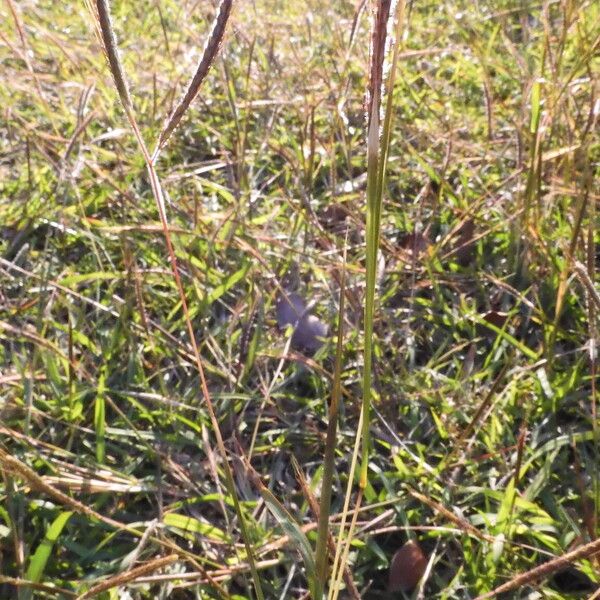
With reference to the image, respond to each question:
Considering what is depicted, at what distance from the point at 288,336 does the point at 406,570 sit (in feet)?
1.71

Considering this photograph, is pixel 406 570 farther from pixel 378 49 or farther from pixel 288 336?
pixel 378 49

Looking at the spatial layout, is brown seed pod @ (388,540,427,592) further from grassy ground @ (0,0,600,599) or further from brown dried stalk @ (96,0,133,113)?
brown dried stalk @ (96,0,133,113)

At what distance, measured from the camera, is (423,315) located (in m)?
1.56

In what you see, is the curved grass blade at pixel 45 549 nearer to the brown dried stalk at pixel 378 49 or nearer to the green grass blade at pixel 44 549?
the green grass blade at pixel 44 549

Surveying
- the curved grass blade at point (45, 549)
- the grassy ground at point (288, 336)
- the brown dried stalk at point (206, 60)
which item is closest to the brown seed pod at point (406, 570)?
the grassy ground at point (288, 336)

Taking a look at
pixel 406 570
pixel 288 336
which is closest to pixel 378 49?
pixel 406 570

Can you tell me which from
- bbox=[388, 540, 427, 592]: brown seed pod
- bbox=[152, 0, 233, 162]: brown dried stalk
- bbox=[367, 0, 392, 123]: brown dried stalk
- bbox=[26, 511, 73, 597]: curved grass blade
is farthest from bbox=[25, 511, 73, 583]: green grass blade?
bbox=[367, 0, 392, 123]: brown dried stalk

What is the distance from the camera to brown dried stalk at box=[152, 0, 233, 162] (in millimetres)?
548

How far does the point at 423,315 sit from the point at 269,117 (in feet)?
2.66

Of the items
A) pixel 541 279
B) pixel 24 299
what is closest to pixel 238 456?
pixel 24 299

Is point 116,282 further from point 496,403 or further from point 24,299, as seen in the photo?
point 496,403

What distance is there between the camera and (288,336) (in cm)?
150

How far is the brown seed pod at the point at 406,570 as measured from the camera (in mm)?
1144

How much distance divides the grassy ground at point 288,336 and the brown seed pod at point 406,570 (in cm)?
2
